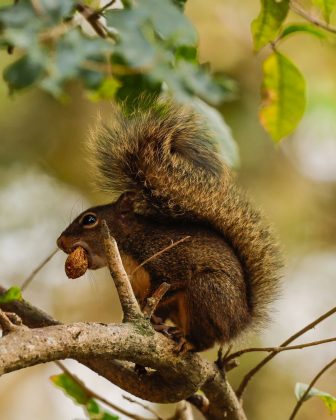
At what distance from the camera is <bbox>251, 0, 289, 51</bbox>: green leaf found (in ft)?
6.08

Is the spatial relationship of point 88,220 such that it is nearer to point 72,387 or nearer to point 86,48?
point 72,387

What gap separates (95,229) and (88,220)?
0.15ft

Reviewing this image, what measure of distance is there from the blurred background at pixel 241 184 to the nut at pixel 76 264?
2.46 m

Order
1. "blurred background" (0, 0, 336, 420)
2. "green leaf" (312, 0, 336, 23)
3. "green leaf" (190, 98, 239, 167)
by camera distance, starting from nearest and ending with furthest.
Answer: "green leaf" (312, 0, 336, 23) < "green leaf" (190, 98, 239, 167) < "blurred background" (0, 0, 336, 420)

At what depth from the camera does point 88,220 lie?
2568mm

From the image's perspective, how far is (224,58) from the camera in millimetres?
5508

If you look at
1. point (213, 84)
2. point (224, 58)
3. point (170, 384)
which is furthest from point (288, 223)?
point (213, 84)

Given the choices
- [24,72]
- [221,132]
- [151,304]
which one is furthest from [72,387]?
[24,72]

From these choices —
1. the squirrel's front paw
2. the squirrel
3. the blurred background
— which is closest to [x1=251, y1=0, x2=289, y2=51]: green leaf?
the squirrel

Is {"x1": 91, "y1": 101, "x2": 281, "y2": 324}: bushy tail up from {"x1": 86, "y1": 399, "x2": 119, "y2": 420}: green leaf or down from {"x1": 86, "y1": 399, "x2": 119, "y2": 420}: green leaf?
up

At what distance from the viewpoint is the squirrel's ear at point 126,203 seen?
252 centimetres

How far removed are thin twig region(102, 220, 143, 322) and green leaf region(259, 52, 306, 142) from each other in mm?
645

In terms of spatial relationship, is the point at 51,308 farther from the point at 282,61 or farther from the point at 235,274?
the point at 282,61

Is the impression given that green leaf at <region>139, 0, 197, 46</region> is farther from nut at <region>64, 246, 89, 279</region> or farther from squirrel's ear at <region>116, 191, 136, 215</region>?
squirrel's ear at <region>116, 191, 136, 215</region>
